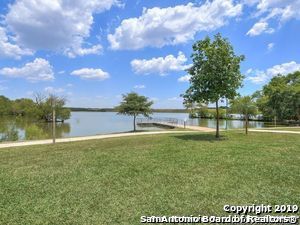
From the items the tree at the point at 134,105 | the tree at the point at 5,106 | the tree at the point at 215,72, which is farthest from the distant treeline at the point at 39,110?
the tree at the point at 215,72

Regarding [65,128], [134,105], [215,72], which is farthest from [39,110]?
[215,72]

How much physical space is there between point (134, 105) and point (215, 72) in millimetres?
15734

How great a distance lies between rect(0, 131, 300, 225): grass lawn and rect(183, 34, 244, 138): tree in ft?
16.2

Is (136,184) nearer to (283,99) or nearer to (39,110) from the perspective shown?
(283,99)

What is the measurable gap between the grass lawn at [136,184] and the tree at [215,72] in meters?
4.95

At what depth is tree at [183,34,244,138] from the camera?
46.2 feet

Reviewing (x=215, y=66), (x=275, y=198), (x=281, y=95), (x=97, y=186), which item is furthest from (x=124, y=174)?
(x=281, y=95)

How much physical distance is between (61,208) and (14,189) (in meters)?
1.75

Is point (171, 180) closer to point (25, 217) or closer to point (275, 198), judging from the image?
point (275, 198)

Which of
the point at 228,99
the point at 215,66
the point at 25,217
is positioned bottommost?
the point at 25,217

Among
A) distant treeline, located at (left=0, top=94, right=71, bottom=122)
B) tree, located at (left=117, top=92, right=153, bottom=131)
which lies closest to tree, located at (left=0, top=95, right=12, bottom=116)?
distant treeline, located at (left=0, top=94, right=71, bottom=122)

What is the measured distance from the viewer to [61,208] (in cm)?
500

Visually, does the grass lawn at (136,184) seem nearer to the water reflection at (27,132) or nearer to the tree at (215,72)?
the tree at (215,72)

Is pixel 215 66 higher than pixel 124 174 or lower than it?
higher
